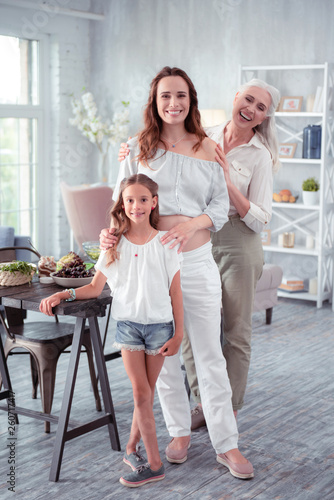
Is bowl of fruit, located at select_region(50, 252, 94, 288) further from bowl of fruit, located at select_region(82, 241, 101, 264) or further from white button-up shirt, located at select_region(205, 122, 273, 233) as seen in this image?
white button-up shirt, located at select_region(205, 122, 273, 233)

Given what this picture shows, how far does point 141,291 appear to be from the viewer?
8.43 ft

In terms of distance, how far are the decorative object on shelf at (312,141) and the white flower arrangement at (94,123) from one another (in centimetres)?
201

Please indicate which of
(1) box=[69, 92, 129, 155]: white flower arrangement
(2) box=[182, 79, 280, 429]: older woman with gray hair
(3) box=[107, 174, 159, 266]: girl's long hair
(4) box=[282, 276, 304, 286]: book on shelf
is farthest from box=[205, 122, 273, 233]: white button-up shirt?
(1) box=[69, 92, 129, 155]: white flower arrangement

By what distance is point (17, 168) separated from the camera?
712 cm

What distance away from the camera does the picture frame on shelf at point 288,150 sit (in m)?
6.13

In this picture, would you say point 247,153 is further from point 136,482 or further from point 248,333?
point 136,482

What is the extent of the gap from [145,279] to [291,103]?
156 inches

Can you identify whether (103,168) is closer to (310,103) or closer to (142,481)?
(310,103)

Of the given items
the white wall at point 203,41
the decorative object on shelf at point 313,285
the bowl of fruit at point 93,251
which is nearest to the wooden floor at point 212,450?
the bowl of fruit at point 93,251

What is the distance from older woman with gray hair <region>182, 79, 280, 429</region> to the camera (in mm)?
2926

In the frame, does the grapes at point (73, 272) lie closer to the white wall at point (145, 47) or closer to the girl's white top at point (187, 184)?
the girl's white top at point (187, 184)

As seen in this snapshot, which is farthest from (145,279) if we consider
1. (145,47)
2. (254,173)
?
(145,47)

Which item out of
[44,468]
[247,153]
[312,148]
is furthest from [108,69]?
[44,468]

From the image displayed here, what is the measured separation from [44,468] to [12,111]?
4781mm
